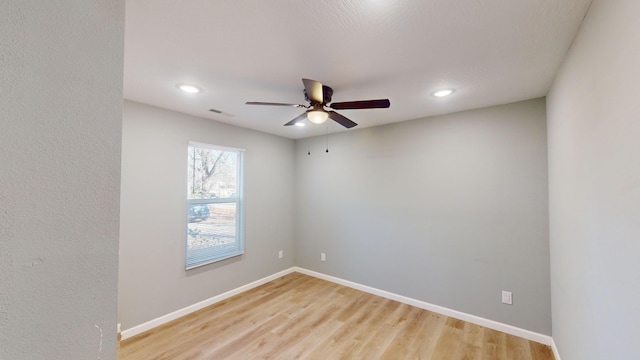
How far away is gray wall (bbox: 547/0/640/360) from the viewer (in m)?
0.94

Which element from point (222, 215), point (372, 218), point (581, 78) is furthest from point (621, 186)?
point (222, 215)

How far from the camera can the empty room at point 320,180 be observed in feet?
2.03

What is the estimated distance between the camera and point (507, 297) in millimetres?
2596

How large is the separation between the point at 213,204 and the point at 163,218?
26.3 inches

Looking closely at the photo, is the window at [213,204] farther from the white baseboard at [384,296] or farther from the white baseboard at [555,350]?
the white baseboard at [555,350]

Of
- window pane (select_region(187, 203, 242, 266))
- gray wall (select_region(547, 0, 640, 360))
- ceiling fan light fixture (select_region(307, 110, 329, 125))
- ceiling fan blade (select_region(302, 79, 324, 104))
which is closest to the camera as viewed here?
gray wall (select_region(547, 0, 640, 360))

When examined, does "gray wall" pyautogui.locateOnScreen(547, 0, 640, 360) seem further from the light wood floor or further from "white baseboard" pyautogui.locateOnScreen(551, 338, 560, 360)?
the light wood floor

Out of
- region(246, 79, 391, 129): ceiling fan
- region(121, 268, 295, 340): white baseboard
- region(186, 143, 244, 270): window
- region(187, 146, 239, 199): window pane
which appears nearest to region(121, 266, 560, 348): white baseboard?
region(121, 268, 295, 340): white baseboard

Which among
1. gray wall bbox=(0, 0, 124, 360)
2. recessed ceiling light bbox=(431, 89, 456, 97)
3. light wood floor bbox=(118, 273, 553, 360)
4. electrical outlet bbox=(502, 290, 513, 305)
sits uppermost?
→ recessed ceiling light bbox=(431, 89, 456, 97)

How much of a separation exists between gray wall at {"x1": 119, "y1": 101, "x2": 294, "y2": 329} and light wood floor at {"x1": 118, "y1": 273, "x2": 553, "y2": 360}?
0.96 feet

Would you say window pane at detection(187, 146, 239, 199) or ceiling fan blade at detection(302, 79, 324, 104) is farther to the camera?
window pane at detection(187, 146, 239, 199)

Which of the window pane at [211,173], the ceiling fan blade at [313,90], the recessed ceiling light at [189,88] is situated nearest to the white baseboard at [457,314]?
the window pane at [211,173]

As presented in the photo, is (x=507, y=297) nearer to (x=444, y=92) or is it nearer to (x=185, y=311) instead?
(x=444, y=92)

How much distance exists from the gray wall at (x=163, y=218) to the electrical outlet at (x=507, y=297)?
315 centimetres
